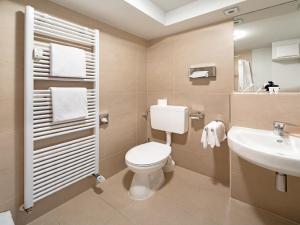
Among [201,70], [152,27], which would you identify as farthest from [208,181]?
[152,27]

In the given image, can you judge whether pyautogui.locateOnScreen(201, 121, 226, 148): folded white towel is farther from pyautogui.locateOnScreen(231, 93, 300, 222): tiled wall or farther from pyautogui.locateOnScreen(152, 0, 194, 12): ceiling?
pyautogui.locateOnScreen(152, 0, 194, 12): ceiling

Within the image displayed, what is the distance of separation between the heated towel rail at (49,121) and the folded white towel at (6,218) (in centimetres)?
10

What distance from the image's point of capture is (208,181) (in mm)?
1875

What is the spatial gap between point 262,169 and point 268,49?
1061mm

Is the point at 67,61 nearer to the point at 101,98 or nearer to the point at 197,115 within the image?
the point at 101,98

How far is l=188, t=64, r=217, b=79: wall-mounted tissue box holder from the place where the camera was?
178 centimetres

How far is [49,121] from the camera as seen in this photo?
4.40ft

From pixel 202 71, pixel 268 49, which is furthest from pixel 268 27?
pixel 202 71

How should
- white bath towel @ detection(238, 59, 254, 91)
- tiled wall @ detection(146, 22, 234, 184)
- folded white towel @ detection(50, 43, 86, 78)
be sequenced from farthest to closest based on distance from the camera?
tiled wall @ detection(146, 22, 234, 184) < white bath towel @ detection(238, 59, 254, 91) < folded white towel @ detection(50, 43, 86, 78)

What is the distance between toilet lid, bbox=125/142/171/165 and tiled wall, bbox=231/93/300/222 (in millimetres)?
668

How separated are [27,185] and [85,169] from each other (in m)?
0.47

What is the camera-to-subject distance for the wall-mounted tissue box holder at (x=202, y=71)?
178 centimetres

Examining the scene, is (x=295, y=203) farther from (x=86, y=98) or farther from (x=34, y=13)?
(x=34, y=13)

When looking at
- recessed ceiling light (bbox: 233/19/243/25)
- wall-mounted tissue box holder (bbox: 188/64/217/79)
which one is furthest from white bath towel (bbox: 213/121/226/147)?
recessed ceiling light (bbox: 233/19/243/25)
